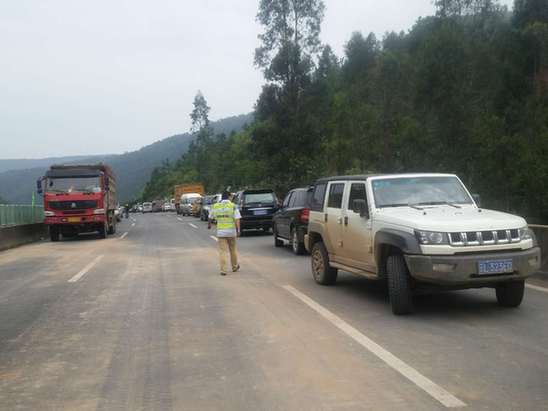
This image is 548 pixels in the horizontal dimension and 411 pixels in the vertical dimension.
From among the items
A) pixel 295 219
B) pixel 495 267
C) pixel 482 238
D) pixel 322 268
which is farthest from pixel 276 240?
pixel 495 267

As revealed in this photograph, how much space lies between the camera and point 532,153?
83.7ft

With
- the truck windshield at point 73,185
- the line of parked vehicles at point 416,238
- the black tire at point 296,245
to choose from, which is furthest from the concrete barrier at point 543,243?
the truck windshield at point 73,185

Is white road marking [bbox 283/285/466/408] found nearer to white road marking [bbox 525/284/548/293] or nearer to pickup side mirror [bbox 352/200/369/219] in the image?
pickup side mirror [bbox 352/200/369/219]

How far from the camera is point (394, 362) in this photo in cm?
559

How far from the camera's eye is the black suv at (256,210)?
2297 centimetres

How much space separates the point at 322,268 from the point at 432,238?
330 centimetres

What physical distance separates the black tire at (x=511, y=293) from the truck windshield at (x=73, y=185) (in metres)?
19.5

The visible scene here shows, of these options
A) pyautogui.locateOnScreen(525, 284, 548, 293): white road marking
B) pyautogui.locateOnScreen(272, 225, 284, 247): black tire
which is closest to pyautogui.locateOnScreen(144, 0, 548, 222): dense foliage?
pyautogui.locateOnScreen(272, 225, 284, 247): black tire

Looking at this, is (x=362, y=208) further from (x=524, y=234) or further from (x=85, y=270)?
(x=85, y=270)

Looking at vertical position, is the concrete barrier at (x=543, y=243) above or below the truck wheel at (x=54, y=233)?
above

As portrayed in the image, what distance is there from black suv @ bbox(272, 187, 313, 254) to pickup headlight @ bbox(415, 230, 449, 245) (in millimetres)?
7688

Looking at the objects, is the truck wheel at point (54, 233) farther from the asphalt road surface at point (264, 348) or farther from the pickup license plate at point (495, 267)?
the pickup license plate at point (495, 267)

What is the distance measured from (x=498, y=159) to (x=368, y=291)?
18.4 m

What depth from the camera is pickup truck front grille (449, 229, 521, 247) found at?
7.17 meters
